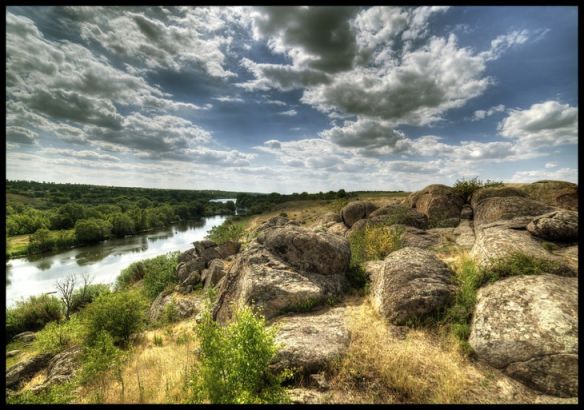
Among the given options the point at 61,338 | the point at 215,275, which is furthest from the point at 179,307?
the point at 61,338

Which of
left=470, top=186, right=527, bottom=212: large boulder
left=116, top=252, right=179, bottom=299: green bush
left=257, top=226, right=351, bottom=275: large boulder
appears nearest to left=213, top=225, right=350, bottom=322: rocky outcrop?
left=257, top=226, right=351, bottom=275: large boulder

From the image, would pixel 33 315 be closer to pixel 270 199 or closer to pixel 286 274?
pixel 286 274

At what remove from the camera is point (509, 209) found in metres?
16.7

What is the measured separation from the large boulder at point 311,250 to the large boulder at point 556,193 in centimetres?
1621

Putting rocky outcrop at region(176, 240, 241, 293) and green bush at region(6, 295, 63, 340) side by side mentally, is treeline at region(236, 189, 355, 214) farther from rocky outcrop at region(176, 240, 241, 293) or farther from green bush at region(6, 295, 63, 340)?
green bush at region(6, 295, 63, 340)

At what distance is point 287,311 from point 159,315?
51.7 ft

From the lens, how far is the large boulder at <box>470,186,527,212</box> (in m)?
20.4

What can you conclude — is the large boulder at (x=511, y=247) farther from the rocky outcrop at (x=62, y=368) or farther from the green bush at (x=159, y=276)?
the green bush at (x=159, y=276)

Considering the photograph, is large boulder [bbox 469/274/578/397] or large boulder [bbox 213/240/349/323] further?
large boulder [bbox 213/240/349/323]

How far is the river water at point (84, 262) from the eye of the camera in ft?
150

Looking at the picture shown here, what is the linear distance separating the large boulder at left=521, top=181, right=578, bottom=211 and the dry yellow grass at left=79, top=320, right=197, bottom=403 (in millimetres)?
25038

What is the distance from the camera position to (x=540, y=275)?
8883 millimetres

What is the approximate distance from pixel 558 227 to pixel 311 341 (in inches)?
468
